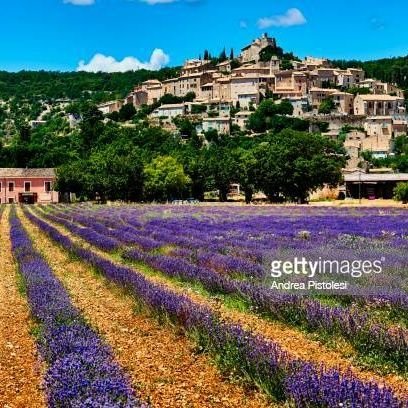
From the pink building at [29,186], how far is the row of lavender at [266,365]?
7991cm

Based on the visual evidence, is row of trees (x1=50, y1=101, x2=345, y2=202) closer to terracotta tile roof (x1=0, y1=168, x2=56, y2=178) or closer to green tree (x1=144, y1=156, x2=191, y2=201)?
green tree (x1=144, y1=156, x2=191, y2=201)

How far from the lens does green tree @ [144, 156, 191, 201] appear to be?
216ft

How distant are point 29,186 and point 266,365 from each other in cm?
8510

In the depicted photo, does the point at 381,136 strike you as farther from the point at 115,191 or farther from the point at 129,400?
the point at 129,400

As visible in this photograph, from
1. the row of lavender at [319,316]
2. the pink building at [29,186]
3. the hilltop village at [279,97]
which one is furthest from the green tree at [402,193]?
the hilltop village at [279,97]

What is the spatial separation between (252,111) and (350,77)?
38471 millimetres

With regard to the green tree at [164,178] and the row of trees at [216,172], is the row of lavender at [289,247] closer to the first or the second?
the row of trees at [216,172]

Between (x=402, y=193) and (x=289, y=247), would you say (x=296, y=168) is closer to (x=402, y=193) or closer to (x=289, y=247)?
(x=402, y=193)

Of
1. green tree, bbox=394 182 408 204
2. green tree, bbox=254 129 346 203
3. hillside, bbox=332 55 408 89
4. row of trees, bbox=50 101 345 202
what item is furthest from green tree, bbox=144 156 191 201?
hillside, bbox=332 55 408 89

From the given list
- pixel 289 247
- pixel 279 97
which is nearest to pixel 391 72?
pixel 279 97

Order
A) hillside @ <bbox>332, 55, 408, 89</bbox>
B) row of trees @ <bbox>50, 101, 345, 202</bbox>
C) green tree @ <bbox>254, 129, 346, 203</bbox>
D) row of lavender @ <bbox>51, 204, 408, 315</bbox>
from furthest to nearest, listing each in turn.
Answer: hillside @ <bbox>332, 55, 408, 89</bbox>, row of trees @ <bbox>50, 101, 345, 202</bbox>, green tree @ <bbox>254, 129, 346, 203</bbox>, row of lavender @ <bbox>51, 204, 408, 315</bbox>

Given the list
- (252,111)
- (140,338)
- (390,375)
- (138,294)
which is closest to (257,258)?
(138,294)

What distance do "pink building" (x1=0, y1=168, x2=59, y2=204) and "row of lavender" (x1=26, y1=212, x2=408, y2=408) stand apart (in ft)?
262

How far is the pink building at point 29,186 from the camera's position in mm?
85938
